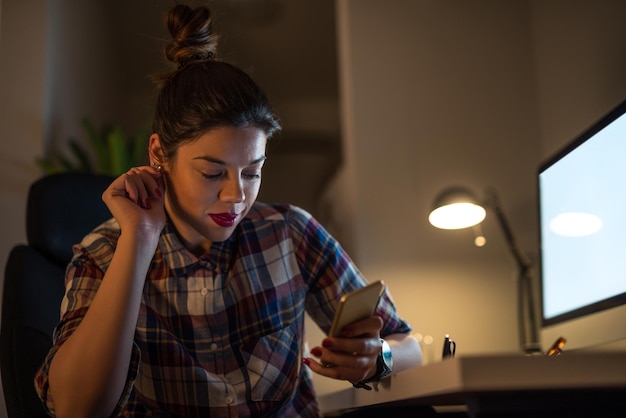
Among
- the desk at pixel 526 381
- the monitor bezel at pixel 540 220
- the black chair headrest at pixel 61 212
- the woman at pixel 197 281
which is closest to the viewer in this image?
the desk at pixel 526 381

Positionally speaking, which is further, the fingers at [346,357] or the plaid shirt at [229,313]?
the plaid shirt at [229,313]

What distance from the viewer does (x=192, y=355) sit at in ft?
3.97

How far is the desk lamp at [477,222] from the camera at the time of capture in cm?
198

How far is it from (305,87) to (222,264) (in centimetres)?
390

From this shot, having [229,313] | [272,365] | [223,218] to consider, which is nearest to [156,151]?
[223,218]

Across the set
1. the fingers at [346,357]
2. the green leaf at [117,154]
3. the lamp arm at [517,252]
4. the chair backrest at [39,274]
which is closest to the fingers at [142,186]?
the chair backrest at [39,274]

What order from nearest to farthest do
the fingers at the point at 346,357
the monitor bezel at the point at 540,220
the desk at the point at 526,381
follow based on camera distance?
the desk at the point at 526,381 → the fingers at the point at 346,357 → the monitor bezel at the point at 540,220

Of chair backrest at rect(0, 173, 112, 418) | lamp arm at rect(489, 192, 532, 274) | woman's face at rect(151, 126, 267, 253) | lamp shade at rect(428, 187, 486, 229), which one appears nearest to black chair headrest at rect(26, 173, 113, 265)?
chair backrest at rect(0, 173, 112, 418)

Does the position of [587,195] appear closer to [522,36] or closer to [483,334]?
[483,334]

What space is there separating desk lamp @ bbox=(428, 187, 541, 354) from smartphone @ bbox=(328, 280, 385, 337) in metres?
1.15

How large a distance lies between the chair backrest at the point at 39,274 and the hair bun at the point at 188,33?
0.41 m

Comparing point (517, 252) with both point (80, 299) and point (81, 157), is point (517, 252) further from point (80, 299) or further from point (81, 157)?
point (81, 157)

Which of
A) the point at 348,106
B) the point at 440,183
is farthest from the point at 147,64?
the point at 440,183

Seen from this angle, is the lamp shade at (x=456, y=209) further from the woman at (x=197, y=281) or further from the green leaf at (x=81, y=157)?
the green leaf at (x=81, y=157)
